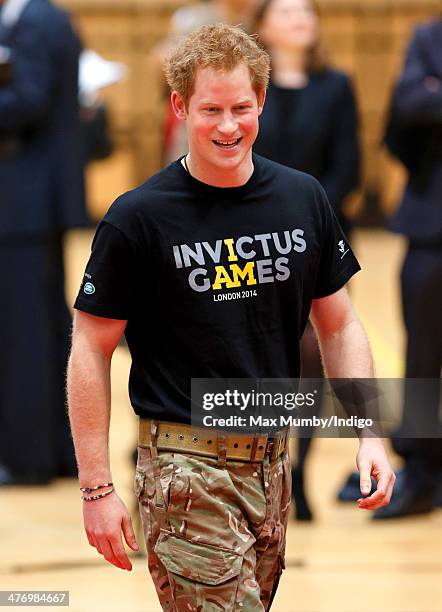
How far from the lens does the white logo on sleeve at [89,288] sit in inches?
114

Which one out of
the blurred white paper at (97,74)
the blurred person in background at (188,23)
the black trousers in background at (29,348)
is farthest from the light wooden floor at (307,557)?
the blurred white paper at (97,74)

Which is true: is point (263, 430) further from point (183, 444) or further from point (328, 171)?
point (328, 171)

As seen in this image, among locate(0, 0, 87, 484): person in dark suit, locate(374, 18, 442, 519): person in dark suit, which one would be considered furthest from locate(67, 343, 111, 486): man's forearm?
locate(0, 0, 87, 484): person in dark suit

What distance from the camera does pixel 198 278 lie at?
2898 millimetres

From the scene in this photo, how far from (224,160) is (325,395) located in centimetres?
72

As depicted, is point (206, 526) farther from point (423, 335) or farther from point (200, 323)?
point (423, 335)

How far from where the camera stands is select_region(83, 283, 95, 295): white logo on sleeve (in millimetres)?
2900

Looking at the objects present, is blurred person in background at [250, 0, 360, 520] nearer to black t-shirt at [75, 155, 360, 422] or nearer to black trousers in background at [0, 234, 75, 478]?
black trousers in background at [0, 234, 75, 478]

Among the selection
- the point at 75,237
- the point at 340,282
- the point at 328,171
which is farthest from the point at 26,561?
the point at 75,237

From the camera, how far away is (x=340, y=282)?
312cm

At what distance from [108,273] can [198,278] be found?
0.62 ft

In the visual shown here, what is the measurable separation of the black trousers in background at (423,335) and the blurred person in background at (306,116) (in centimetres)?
36

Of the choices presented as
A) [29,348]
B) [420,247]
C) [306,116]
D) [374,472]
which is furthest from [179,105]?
[29,348]

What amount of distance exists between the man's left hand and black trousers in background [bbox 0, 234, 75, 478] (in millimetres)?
3514
